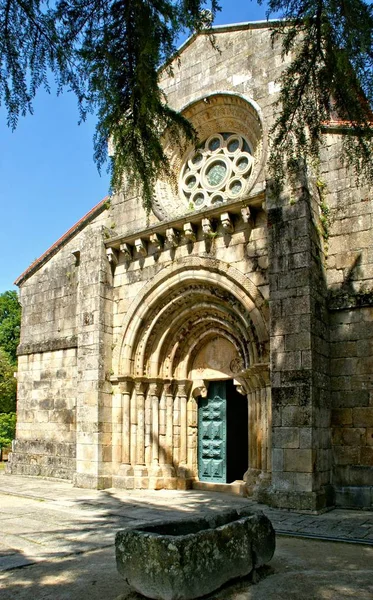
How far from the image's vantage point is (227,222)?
369 inches

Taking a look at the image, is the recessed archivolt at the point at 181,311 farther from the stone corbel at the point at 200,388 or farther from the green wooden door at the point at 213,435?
the green wooden door at the point at 213,435

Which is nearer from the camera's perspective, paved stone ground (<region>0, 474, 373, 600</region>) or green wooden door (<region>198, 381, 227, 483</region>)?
paved stone ground (<region>0, 474, 373, 600</region>)

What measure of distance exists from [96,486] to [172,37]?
767 centimetres

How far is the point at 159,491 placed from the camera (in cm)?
991

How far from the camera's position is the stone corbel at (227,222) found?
9375mm

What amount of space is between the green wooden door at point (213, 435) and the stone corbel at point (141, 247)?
2.76 metres

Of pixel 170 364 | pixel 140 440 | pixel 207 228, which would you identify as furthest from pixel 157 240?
pixel 140 440

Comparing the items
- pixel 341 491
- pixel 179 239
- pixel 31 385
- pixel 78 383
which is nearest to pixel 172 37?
pixel 179 239

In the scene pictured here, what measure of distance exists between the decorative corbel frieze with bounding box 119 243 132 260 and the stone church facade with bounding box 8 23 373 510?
0.04 metres

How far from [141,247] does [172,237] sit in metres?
0.82

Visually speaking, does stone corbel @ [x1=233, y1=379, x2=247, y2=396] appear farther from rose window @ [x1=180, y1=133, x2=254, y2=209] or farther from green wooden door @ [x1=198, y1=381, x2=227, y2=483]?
rose window @ [x1=180, y1=133, x2=254, y2=209]

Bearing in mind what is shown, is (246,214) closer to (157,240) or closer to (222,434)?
(157,240)

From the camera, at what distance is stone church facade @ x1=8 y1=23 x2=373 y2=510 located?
8188 millimetres

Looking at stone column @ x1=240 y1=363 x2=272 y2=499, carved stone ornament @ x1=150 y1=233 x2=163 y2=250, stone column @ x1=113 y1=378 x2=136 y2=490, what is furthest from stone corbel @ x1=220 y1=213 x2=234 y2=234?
stone column @ x1=113 y1=378 x2=136 y2=490
